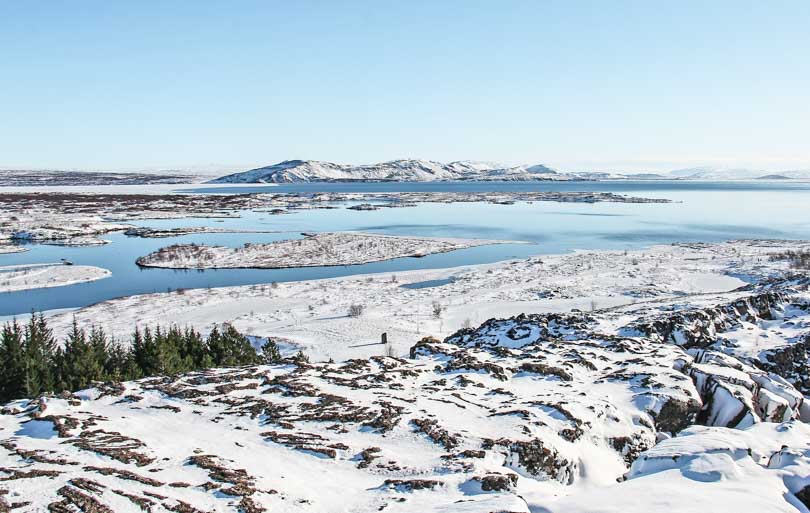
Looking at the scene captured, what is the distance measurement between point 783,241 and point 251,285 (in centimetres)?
6073

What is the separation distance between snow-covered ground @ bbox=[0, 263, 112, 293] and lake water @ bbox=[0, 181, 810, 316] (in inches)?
54.4

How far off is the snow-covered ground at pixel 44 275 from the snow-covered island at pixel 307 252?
18.4ft

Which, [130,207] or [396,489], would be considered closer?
[396,489]

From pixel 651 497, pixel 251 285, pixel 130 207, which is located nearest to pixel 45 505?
pixel 651 497

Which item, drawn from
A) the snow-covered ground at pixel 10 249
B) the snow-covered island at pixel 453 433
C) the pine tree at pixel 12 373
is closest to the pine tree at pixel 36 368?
the pine tree at pixel 12 373

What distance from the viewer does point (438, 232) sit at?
77.1 m

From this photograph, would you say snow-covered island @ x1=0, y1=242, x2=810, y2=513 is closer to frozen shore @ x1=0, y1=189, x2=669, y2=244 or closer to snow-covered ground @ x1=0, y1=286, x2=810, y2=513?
snow-covered ground @ x1=0, y1=286, x2=810, y2=513

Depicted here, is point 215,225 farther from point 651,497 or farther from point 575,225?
point 651,497

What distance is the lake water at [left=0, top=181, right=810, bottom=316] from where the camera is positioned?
46406 millimetres

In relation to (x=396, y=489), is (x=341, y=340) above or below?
below

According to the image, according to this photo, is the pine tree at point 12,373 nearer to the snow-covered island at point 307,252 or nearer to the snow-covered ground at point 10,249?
the snow-covered island at point 307,252

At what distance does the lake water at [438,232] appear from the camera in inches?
1827

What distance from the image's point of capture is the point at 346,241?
66.0 metres

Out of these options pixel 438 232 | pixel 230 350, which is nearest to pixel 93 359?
pixel 230 350
